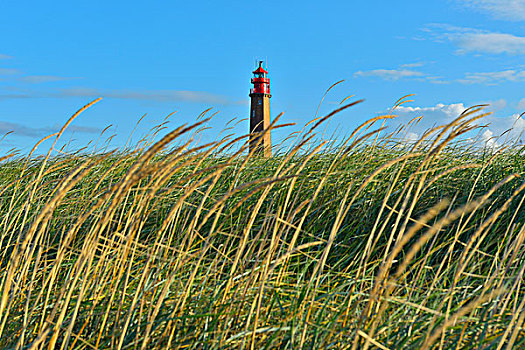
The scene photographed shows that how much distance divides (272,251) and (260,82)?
16.6m

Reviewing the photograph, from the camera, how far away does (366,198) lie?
362cm

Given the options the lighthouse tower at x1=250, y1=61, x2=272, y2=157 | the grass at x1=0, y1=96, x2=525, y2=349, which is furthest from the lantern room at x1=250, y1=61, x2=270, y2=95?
the grass at x1=0, y1=96, x2=525, y2=349

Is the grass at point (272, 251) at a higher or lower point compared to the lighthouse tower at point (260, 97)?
lower

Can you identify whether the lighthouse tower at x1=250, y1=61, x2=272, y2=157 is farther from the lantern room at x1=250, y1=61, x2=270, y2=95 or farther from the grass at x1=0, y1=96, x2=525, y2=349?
the grass at x1=0, y1=96, x2=525, y2=349

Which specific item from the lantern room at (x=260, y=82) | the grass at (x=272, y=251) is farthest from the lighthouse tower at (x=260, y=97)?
the grass at (x=272, y=251)

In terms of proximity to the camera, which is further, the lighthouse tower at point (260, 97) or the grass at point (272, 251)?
the lighthouse tower at point (260, 97)

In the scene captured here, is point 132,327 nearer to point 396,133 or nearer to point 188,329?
point 188,329

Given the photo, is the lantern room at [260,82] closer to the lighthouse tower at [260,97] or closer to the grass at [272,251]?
the lighthouse tower at [260,97]

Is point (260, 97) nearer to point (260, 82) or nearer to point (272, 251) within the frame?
point (260, 82)

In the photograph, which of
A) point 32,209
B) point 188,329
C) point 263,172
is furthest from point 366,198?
point 32,209

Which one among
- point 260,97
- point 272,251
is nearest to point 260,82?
point 260,97

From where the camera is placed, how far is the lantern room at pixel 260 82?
58.7 feet

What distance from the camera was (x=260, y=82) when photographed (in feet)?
59.1

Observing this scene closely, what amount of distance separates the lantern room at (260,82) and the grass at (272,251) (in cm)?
1276
